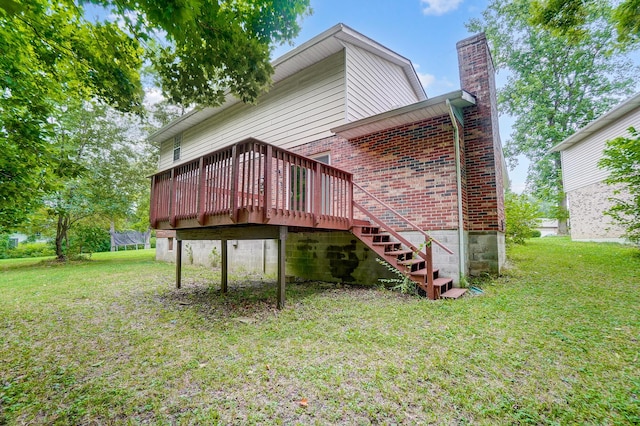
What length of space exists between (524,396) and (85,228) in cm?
1831

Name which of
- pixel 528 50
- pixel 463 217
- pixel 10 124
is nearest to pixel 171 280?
pixel 10 124

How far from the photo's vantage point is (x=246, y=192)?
499cm

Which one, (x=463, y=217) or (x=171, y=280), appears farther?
(x=171, y=280)

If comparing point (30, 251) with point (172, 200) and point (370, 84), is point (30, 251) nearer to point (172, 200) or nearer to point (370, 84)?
point (172, 200)

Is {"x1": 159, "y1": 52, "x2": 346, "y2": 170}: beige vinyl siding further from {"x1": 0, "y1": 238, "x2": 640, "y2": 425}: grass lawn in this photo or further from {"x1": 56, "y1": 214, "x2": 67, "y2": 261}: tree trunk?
{"x1": 56, "y1": 214, "x2": 67, "y2": 261}: tree trunk

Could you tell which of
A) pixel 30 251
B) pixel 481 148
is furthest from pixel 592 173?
pixel 30 251

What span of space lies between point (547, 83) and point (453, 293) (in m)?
20.1

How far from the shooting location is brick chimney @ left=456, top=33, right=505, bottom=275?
6.21 metres

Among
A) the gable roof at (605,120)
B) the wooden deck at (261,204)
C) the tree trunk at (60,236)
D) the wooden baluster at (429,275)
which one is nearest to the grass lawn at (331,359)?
the wooden baluster at (429,275)

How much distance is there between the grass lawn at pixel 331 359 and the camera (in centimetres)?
211

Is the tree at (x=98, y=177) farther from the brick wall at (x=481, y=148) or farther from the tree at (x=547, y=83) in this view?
the tree at (x=547, y=83)

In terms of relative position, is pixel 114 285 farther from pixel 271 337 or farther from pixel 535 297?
pixel 535 297

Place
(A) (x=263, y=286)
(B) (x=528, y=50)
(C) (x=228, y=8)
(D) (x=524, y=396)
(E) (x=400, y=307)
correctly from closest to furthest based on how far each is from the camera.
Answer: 1. (D) (x=524, y=396)
2. (C) (x=228, y=8)
3. (E) (x=400, y=307)
4. (A) (x=263, y=286)
5. (B) (x=528, y=50)

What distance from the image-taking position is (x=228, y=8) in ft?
11.1
